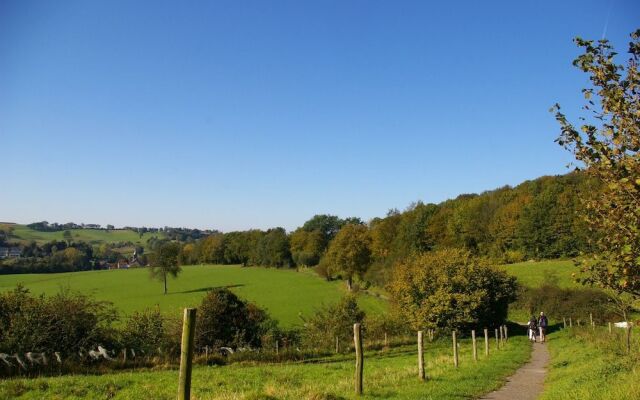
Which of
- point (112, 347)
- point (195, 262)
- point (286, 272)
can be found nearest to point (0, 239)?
point (195, 262)

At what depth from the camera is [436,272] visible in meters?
42.7

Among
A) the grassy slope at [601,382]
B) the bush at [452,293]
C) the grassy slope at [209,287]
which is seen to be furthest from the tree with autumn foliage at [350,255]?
the grassy slope at [601,382]

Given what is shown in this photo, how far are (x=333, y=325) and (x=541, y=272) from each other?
3773cm

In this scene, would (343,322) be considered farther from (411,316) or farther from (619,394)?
(619,394)

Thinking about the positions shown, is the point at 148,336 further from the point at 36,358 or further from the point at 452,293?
the point at 452,293

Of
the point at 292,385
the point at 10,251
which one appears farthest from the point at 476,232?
the point at 10,251

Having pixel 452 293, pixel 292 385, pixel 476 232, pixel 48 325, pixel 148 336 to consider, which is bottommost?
pixel 148 336

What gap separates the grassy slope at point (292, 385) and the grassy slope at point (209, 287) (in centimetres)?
3779

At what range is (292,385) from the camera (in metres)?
17.1

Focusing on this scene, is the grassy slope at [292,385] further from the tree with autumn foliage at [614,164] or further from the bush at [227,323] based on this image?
the bush at [227,323]

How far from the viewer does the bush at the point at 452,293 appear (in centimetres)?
4009

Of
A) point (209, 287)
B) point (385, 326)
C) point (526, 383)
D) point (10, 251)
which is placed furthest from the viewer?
point (10, 251)

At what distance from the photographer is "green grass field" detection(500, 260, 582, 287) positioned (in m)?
57.0

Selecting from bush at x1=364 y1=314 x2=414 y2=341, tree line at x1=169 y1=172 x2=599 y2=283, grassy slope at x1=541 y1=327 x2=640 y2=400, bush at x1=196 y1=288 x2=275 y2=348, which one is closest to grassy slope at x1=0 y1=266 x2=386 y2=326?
tree line at x1=169 y1=172 x2=599 y2=283
